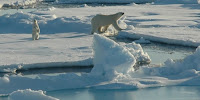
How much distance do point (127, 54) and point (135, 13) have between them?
956cm

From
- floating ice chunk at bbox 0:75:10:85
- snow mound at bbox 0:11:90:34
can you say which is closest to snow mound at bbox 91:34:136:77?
floating ice chunk at bbox 0:75:10:85

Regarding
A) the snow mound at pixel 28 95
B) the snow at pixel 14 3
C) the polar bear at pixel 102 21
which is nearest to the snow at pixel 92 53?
the polar bear at pixel 102 21

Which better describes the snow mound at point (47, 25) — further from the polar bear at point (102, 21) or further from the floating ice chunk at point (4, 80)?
the floating ice chunk at point (4, 80)

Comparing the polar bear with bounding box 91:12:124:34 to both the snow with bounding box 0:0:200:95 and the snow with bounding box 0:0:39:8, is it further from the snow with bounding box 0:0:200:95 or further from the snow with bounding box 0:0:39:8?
the snow with bounding box 0:0:39:8

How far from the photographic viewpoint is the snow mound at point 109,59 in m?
9.08

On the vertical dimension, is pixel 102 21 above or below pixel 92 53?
above

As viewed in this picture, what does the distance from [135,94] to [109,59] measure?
104 centimetres

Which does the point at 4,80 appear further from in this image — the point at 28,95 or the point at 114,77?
the point at 114,77

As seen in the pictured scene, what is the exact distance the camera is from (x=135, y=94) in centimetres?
838

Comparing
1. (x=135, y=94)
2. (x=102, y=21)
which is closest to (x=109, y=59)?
(x=135, y=94)

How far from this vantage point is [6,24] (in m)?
15.6

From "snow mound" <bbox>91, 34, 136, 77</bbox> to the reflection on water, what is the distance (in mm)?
588

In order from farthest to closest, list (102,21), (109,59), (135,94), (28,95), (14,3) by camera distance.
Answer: (14,3)
(102,21)
(109,59)
(135,94)
(28,95)

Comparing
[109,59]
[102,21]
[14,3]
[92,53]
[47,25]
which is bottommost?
[14,3]
